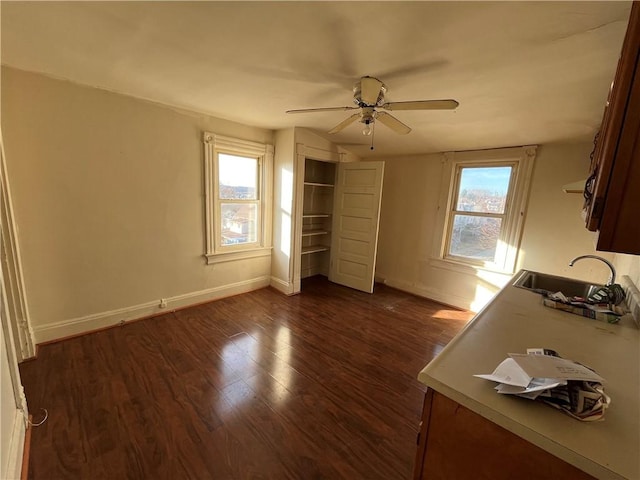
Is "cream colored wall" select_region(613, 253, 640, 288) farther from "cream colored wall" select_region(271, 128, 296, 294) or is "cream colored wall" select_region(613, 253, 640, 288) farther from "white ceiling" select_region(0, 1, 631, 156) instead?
"cream colored wall" select_region(271, 128, 296, 294)

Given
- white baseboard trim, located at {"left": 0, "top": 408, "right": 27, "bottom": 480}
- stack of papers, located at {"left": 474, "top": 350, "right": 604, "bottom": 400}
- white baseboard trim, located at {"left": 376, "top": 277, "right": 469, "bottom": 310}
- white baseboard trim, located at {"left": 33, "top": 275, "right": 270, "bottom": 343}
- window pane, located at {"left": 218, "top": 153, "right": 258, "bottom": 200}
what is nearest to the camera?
stack of papers, located at {"left": 474, "top": 350, "right": 604, "bottom": 400}

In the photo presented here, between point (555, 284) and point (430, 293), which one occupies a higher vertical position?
point (555, 284)

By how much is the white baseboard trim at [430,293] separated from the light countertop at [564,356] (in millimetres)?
2247

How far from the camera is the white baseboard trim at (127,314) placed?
2.36 m

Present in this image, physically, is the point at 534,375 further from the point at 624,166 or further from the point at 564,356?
the point at 624,166

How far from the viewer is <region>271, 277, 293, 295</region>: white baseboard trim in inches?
149

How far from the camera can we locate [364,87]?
6.07ft

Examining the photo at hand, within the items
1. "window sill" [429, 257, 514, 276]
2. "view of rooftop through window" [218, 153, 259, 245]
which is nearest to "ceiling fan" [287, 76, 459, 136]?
"view of rooftop through window" [218, 153, 259, 245]

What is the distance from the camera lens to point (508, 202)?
3283 millimetres

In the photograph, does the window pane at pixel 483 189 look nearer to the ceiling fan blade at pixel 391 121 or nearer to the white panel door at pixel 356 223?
the white panel door at pixel 356 223

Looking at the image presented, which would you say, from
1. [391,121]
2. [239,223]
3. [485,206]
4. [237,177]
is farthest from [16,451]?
[485,206]

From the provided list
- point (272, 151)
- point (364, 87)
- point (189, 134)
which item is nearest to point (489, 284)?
point (364, 87)

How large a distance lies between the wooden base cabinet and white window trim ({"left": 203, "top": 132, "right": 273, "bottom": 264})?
3.00 metres

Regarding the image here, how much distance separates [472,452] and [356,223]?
3379 millimetres
